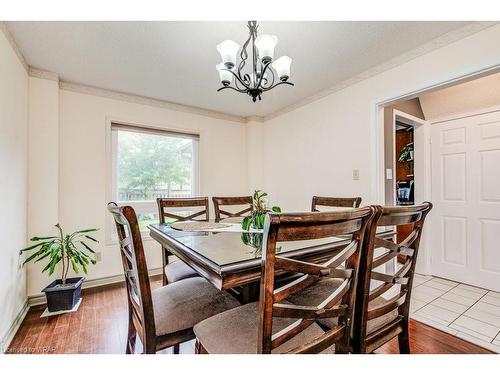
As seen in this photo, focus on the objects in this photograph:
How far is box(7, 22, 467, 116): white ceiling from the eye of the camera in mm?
1732

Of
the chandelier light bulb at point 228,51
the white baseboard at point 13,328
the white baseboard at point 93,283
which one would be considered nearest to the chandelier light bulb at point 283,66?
the chandelier light bulb at point 228,51

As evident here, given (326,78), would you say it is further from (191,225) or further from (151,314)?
(151,314)

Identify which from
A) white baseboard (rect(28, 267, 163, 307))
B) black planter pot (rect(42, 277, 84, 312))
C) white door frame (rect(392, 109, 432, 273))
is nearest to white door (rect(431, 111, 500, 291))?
white door frame (rect(392, 109, 432, 273))

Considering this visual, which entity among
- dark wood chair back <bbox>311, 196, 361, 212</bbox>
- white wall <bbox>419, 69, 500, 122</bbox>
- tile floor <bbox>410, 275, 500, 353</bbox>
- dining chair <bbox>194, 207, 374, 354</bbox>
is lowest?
tile floor <bbox>410, 275, 500, 353</bbox>

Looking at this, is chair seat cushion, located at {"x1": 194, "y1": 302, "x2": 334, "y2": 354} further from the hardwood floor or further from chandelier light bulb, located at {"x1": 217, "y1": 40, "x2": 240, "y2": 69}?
chandelier light bulb, located at {"x1": 217, "y1": 40, "x2": 240, "y2": 69}

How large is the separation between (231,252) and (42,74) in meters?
2.66

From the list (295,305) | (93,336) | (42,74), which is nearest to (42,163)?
(42,74)

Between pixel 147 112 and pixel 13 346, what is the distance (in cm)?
248

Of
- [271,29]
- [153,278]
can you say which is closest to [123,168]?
[153,278]

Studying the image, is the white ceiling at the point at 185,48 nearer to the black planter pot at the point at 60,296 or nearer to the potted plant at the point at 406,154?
the potted plant at the point at 406,154

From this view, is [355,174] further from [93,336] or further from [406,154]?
[93,336]

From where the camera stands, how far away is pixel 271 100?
10.4ft

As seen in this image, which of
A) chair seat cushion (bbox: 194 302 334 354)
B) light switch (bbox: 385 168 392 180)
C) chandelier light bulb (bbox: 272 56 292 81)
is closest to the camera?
chair seat cushion (bbox: 194 302 334 354)

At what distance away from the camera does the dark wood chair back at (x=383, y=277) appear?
1004 mm
